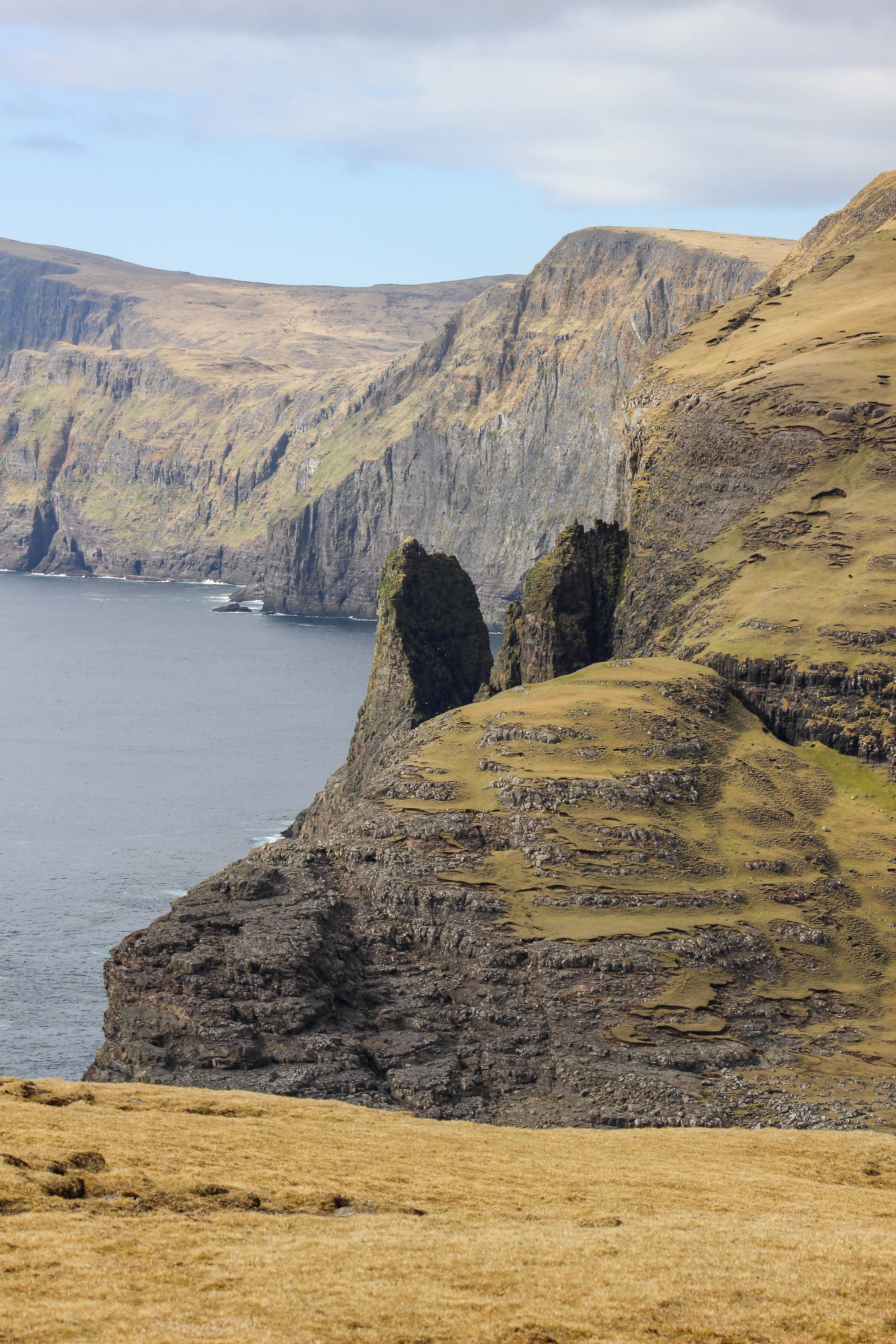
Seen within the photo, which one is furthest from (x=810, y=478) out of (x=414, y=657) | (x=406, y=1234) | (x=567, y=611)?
(x=406, y=1234)

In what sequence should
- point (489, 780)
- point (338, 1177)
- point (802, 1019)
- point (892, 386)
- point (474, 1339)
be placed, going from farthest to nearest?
1. point (892, 386)
2. point (489, 780)
3. point (802, 1019)
4. point (338, 1177)
5. point (474, 1339)

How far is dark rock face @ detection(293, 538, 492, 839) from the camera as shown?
518 ft

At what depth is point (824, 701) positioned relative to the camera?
367ft

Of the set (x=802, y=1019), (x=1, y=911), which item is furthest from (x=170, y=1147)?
(x=1, y=911)

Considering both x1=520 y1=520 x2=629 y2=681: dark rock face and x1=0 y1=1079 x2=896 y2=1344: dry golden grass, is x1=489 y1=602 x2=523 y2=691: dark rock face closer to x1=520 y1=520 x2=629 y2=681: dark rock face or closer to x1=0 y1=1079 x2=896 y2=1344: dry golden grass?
x1=520 y1=520 x2=629 y2=681: dark rock face

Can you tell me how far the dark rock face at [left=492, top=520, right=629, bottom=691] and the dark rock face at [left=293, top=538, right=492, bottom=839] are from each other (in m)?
7.89

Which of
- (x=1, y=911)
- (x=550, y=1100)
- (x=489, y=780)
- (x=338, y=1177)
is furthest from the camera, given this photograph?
(x=1, y=911)

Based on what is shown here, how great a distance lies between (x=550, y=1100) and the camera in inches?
2645

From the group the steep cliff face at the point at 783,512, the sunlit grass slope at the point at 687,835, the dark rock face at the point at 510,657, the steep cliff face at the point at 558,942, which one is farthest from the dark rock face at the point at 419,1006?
the dark rock face at the point at 510,657

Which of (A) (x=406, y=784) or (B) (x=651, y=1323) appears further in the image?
(A) (x=406, y=784)

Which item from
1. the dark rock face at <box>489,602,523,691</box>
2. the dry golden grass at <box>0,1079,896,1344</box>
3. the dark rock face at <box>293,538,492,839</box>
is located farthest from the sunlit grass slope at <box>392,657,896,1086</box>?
the dark rock face at <box>293,538,492,839</box>

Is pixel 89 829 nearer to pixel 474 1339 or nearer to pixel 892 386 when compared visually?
pixel 892 386

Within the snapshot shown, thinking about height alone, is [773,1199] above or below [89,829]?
above

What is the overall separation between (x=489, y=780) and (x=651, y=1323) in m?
67.5
